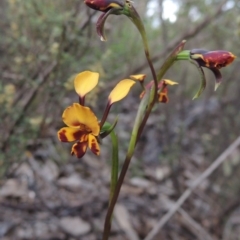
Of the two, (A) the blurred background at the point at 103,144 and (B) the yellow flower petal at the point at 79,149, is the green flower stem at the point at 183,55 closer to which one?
(B) the yellow flower petal at the point at 79,149

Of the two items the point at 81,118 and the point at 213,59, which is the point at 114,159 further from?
the point at 213,59

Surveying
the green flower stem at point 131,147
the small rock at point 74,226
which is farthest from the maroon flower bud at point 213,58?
the small rock at point 74,226

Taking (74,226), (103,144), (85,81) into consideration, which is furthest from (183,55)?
(103,144)

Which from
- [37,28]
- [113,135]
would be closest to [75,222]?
[37,28]

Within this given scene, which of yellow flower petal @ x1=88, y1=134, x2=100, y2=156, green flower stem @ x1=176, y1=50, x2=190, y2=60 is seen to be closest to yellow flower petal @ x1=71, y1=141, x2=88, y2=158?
yellow flower petal @ x1=88, y1=134, x2=100, y2=156

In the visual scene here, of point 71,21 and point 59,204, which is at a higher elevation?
point 71,21

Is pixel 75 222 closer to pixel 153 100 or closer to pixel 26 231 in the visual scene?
pixel 26 231

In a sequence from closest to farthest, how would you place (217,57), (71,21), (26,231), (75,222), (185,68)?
1. (217,57)
2. (71,21)
3. (26,231)
4. (75,222)
5. (185,68)
